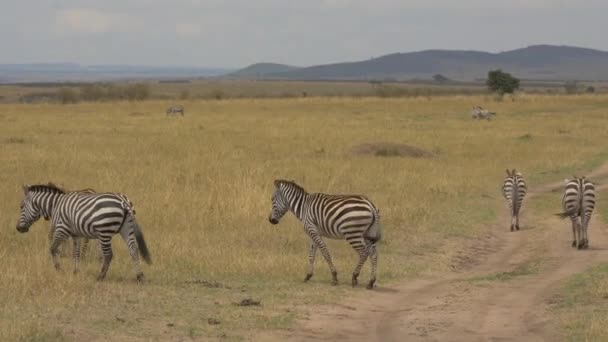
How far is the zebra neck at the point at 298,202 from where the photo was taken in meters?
12.4

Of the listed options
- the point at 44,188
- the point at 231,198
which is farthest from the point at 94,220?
the point at 231,198

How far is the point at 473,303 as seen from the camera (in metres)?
11.1

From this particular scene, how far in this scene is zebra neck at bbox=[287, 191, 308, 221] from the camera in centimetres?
1238

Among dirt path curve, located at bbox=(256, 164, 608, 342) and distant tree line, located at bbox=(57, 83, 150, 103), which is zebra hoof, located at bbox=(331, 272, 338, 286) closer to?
dirt path curve, located at bbox=(256, 164, 608, 342)

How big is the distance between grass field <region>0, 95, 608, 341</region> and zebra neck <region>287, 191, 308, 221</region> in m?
0.87

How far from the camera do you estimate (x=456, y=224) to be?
1798 cm

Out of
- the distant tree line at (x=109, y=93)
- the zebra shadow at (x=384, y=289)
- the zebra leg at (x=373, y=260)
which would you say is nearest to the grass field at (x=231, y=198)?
the zebra leg at (x=373, y=260)

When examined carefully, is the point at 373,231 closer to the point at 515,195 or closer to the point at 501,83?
the point at 515,195

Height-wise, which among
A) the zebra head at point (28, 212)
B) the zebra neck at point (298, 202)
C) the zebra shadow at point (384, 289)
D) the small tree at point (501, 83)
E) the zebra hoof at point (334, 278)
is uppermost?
the small tree at point (501, 83)

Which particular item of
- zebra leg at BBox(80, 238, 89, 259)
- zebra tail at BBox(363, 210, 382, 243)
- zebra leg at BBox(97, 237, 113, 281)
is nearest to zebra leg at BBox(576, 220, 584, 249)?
zebra tail at BBox(363, 210, 382, 243)

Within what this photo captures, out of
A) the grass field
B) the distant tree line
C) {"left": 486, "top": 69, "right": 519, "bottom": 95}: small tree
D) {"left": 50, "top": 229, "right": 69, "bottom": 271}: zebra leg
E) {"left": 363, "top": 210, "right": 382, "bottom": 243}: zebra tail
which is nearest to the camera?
the grass field

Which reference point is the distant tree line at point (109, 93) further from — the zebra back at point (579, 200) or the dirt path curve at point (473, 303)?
the dirt path curve at point (473, 303)

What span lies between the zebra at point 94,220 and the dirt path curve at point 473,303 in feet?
8.02

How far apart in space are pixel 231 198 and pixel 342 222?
24.4 feet
